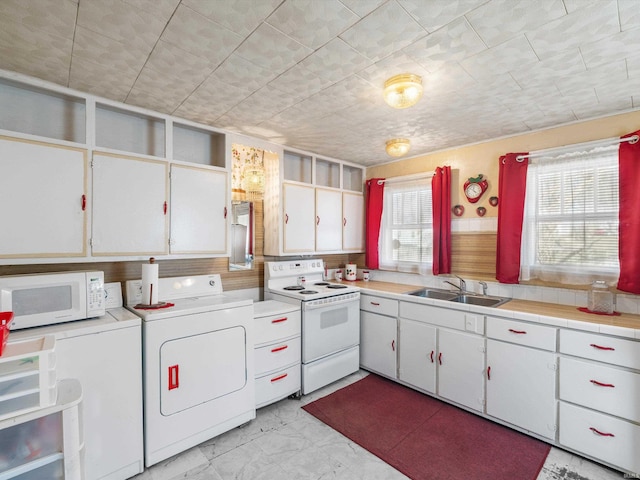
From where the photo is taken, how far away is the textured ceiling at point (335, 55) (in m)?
1.44

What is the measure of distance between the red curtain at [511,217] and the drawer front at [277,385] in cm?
220

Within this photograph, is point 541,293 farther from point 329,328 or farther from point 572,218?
point 329,328

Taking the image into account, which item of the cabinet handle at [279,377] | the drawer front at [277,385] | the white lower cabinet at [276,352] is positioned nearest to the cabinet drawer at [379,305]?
the white lower cabinet at [276,352]

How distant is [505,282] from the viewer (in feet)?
9.89

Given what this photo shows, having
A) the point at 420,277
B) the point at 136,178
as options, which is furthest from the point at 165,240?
the point at 420,277

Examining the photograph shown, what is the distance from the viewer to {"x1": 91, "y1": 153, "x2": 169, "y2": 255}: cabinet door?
2.25 meters

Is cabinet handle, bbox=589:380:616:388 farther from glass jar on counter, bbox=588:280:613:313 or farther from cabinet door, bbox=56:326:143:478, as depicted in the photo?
cabinet door, bbox=56:326:143:478

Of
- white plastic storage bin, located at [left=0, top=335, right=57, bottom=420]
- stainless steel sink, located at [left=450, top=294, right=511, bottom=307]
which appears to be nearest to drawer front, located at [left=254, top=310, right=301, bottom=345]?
white plastic storage bin, located at [left=0, top=335, right=57, bottom=420]

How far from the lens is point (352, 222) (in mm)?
4250

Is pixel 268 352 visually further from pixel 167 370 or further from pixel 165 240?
pixel 165 240

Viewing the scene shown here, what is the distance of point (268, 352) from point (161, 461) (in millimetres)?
1034

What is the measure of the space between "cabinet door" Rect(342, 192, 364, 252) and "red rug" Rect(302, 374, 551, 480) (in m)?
1.81

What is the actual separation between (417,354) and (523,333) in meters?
0.98

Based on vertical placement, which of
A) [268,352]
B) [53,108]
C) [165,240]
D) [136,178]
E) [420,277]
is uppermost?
[53,108]
